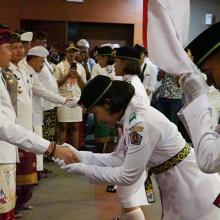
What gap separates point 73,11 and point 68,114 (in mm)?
5484

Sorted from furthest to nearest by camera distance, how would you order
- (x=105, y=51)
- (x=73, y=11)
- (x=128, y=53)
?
1. (x=73, y=11)
2. (x=105, y=51)
3. (x=128, y=53)

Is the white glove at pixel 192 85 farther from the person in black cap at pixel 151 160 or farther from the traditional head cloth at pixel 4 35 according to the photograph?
the traditional head cloth at pixel 4 35

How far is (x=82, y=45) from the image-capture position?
813 centimetres

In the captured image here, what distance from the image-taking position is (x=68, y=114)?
649 cm

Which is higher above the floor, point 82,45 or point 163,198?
point 163,198

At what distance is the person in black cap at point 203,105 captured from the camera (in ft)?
4.76

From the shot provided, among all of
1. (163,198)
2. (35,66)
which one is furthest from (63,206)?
(163,198)

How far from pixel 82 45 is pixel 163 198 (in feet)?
19.3

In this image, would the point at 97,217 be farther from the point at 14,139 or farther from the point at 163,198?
the point at 163,198

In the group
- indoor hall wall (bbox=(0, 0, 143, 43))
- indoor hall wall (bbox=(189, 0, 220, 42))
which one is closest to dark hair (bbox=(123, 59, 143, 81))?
indoor hall wall (bbox=(0, 0, 143, 43))

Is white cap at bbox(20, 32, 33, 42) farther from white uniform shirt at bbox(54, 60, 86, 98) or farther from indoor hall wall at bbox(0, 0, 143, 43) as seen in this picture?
indoor hall wall at bbox(0, 0, 143, 43)

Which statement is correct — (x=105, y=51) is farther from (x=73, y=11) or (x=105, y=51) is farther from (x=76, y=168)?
(x=73, y=11)

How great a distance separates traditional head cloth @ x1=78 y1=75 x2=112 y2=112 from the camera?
8.13 feet

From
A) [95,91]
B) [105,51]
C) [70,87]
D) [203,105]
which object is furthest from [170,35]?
[70,87]
